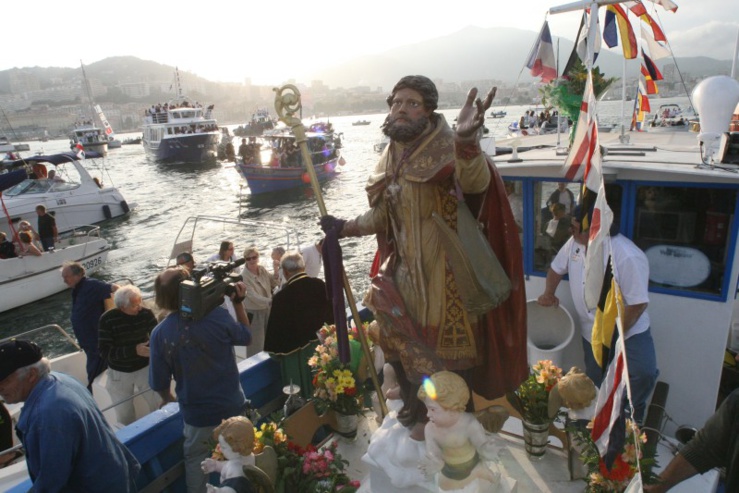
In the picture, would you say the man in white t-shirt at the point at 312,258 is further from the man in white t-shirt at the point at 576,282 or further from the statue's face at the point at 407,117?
the statue's face at the point at 407,117

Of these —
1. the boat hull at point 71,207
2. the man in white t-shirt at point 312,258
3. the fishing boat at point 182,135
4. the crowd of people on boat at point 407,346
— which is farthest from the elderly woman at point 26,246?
the fishing boat at point 182,135

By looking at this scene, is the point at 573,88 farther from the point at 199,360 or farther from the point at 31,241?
the point at 31,241

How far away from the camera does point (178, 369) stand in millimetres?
3455

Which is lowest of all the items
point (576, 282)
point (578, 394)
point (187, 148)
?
point (187, 148)

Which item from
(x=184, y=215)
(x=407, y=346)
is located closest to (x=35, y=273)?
(x=184, y=215)

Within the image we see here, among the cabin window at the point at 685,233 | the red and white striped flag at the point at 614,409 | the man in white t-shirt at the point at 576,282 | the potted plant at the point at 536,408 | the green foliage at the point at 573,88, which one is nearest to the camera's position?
the red and white striped flag at the point at 614,409

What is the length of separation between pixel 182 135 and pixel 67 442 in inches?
2149

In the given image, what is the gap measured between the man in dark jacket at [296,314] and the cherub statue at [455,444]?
1847mm

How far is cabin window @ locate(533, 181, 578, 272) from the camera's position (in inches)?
195

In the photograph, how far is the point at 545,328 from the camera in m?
5.32

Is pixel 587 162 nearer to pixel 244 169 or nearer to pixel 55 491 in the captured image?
pixel 55 491

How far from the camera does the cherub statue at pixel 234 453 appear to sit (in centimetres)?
257

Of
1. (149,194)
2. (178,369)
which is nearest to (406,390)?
(178,369)

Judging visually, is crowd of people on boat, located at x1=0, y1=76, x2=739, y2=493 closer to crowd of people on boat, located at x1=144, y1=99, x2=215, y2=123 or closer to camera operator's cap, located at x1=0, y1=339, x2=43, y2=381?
camera operator's cap, located at x1=0, y1=339, x2=43, y2=381
